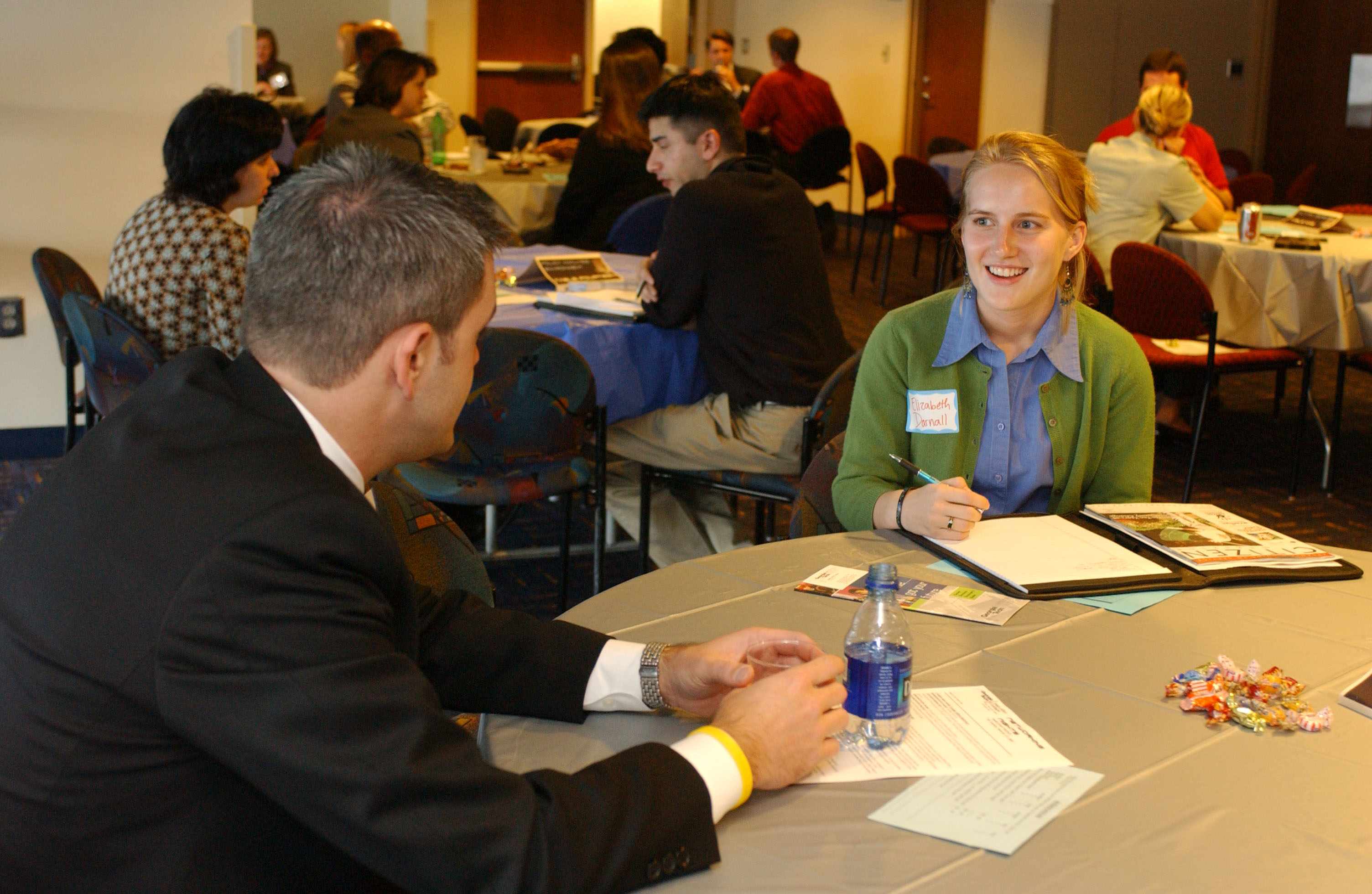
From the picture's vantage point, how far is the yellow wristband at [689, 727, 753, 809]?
1.06 metres

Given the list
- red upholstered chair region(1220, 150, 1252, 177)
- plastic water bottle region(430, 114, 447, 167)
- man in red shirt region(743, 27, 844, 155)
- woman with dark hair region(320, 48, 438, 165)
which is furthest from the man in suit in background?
woman with dark hair region(320, 48, 438, 165)

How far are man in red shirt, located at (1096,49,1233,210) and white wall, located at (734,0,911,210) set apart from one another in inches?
157

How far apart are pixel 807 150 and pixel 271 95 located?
3955 millimetres

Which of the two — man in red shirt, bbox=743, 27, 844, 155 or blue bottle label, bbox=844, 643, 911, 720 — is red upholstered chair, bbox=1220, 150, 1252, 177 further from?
blue bottle label, bbox=844, 643, 911, 720

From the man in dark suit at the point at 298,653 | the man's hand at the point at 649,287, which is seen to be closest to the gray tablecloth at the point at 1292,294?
the man's hand at the point at 649,287

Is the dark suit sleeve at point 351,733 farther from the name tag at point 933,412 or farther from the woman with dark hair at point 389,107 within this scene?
the woman with dark hair at point 389,107

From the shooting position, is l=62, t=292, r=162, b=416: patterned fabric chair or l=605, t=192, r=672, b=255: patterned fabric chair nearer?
l=62, t=292, r=162, b=416: patterned fabric chair

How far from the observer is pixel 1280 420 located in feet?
17.9

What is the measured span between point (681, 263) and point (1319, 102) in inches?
327

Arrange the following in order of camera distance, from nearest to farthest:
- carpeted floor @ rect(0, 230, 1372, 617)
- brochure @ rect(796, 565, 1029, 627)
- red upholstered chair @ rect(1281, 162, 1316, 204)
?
brochure @ rect(796, 565, 1029, 627) → carpeted floor @ rect(0, 230, 1372, 617) → red upholstered chair @ rect(1281, 162, 1316, 204)

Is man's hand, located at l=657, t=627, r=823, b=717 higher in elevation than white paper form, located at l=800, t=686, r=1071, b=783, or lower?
higher

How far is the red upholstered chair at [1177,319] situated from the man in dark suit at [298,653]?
136 inches

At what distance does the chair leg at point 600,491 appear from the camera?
3.11m

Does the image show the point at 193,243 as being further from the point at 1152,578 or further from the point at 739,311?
the point at 1152,578
